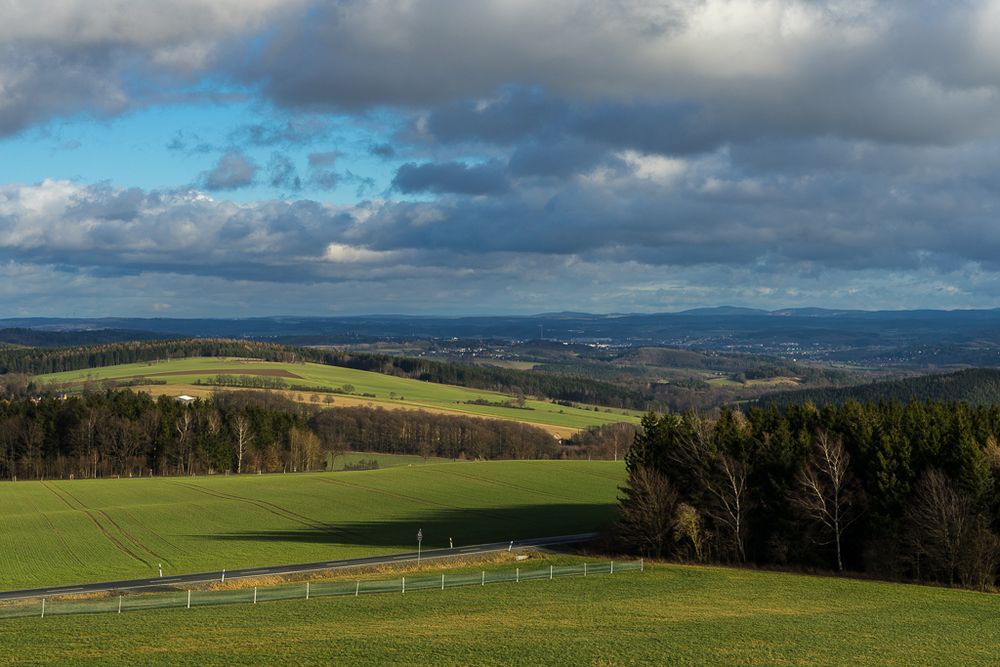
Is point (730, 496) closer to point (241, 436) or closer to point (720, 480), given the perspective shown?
point (720, 480)

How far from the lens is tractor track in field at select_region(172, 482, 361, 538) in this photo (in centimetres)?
8276

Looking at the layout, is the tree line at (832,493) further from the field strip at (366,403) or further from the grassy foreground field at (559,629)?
the field strip at (366,403)

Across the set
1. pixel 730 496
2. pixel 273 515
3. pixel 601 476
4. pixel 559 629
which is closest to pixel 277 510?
pixel 273 515

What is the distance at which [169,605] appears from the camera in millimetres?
50844

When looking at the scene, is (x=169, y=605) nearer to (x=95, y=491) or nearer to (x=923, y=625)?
(x=923, y=625)

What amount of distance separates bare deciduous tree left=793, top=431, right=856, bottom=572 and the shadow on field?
18668mm

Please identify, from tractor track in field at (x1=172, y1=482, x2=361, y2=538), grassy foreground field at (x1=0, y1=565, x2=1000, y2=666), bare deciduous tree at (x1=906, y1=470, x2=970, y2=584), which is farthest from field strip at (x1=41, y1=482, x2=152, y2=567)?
bare deciduous tree at (x1=906, y1=470, x2=970, y2=584)

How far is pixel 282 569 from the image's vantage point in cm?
6328

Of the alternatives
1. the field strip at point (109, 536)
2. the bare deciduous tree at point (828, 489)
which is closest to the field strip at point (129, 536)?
the field strip at point (109, 536)

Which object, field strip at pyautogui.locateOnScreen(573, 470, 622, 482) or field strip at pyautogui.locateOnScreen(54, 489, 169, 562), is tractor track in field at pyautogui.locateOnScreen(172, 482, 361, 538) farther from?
field strip at pyautogui.locateOnScreen(573, 470, 622, 482)

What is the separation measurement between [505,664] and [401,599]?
19.5 metres

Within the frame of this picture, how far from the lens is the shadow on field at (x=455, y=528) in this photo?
7675 centimetres

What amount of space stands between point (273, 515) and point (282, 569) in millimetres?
26959

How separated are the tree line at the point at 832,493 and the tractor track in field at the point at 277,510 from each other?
87.7 ft
